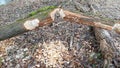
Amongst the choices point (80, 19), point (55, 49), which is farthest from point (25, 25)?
point (55, 49)

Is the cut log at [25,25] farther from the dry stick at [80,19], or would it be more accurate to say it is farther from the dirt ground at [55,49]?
the dirt ground at [55,49]

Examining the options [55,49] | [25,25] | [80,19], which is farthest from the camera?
[55,49]

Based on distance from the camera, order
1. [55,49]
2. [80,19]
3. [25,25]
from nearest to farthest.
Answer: [25,25], [80,19], [55,49]

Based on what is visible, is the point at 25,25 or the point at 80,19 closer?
the point at 25,25

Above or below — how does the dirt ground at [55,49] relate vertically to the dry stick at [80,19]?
below

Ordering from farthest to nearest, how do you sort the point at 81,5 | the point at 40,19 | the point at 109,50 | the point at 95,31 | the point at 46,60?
1. the point at 81,5
2. the point at 95,31
3. the point at 46,60
4. the point at 109,50
5. the point at 40,19

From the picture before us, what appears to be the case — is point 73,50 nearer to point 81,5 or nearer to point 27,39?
point 27,39

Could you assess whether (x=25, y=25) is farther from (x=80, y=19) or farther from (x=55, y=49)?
(x=55, y=49)

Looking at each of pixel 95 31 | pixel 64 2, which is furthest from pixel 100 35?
pixel 64 2

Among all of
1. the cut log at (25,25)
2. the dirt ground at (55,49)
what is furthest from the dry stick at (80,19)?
the cut log at (25,25)

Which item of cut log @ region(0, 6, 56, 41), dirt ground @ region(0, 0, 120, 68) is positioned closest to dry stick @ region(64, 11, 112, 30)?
dirt ground @ region(0, 0, 120, 68)

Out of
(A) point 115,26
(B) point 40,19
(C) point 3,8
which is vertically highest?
(B) point 40,19
